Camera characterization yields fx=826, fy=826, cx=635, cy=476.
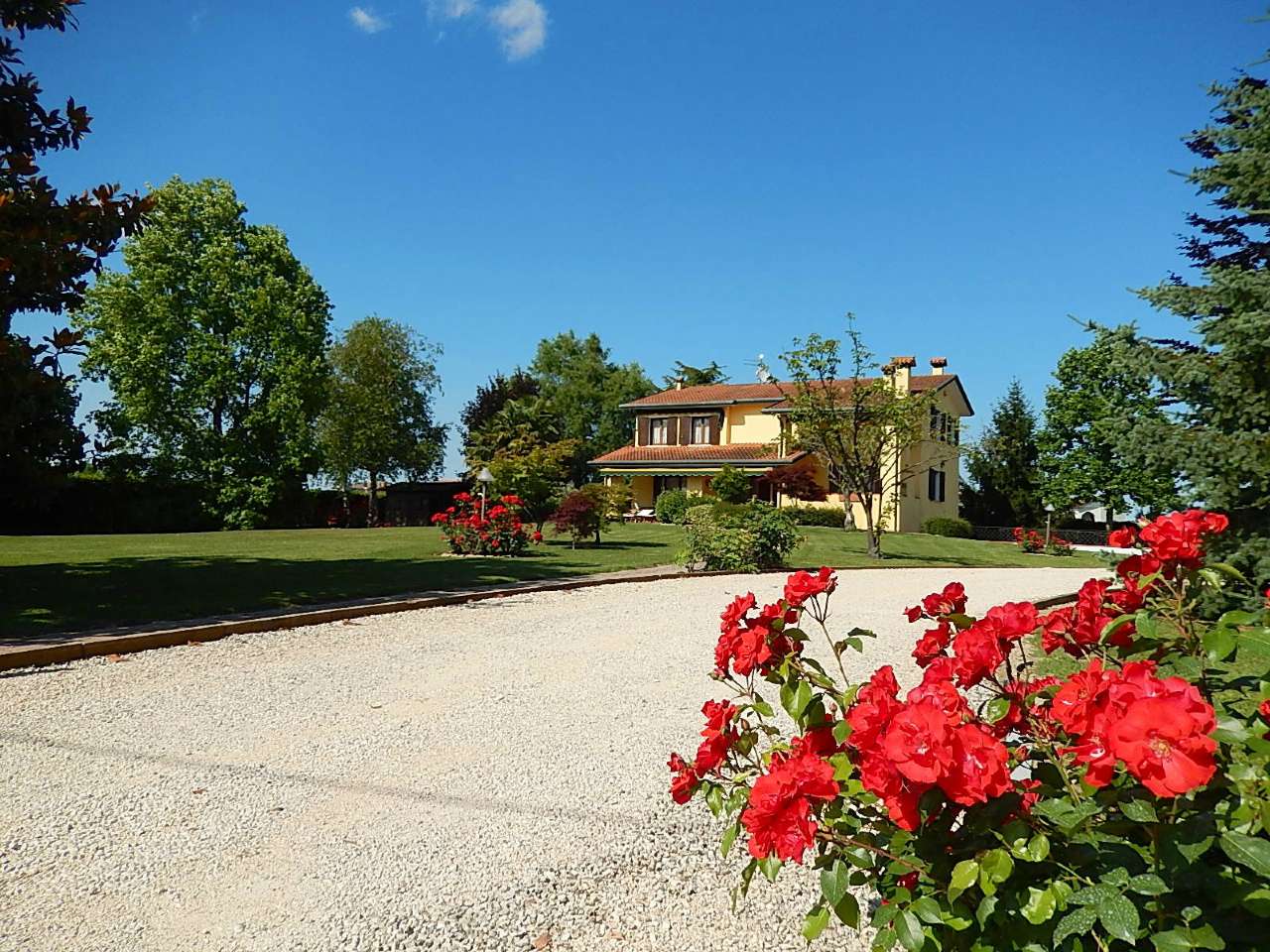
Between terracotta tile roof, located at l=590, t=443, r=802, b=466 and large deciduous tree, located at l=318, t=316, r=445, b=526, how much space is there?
12.8 m

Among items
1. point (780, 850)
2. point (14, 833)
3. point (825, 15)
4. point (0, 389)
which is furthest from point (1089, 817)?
point (825, 15)

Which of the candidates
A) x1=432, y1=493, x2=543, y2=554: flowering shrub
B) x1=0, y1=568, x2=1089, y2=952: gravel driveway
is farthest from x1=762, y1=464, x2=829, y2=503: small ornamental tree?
x1=0, y1=568, x2=1089, y2=952: gravel driveway

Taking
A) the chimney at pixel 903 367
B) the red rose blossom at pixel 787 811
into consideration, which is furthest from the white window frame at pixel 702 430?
the red rose blossom at pixel 787 811

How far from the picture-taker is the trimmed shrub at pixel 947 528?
34719mm

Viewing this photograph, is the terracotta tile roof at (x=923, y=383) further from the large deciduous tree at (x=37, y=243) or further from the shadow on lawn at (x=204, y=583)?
the large deciduous tree at (x=37, y=243)

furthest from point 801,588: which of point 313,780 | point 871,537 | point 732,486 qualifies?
point 732,486

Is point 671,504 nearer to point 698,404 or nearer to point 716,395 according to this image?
point 698,404

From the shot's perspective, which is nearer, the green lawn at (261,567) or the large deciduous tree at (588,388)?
the green lawn at (261,567)

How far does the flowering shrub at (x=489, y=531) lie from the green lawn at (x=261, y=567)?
2.37ft

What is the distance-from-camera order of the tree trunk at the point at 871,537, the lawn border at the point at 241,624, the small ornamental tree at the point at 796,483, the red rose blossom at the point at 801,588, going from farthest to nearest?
1. the small ornamental tree at the point at 796,483
2. the tree trunk at the point at 871,537
3. the lawn border at the point at 241,624
4. the red rose blossom at the point at 801,588

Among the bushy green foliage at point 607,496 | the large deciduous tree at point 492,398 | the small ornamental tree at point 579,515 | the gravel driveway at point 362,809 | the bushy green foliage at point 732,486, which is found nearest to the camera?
the gravel driveway at point 362,809

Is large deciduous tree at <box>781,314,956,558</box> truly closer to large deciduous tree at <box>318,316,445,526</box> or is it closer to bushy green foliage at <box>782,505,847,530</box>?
bushy green foliage at <box>782,505,847,530</box>

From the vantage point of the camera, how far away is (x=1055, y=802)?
1.54m

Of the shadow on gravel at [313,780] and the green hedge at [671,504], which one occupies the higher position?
the green hedge at [671,504]
